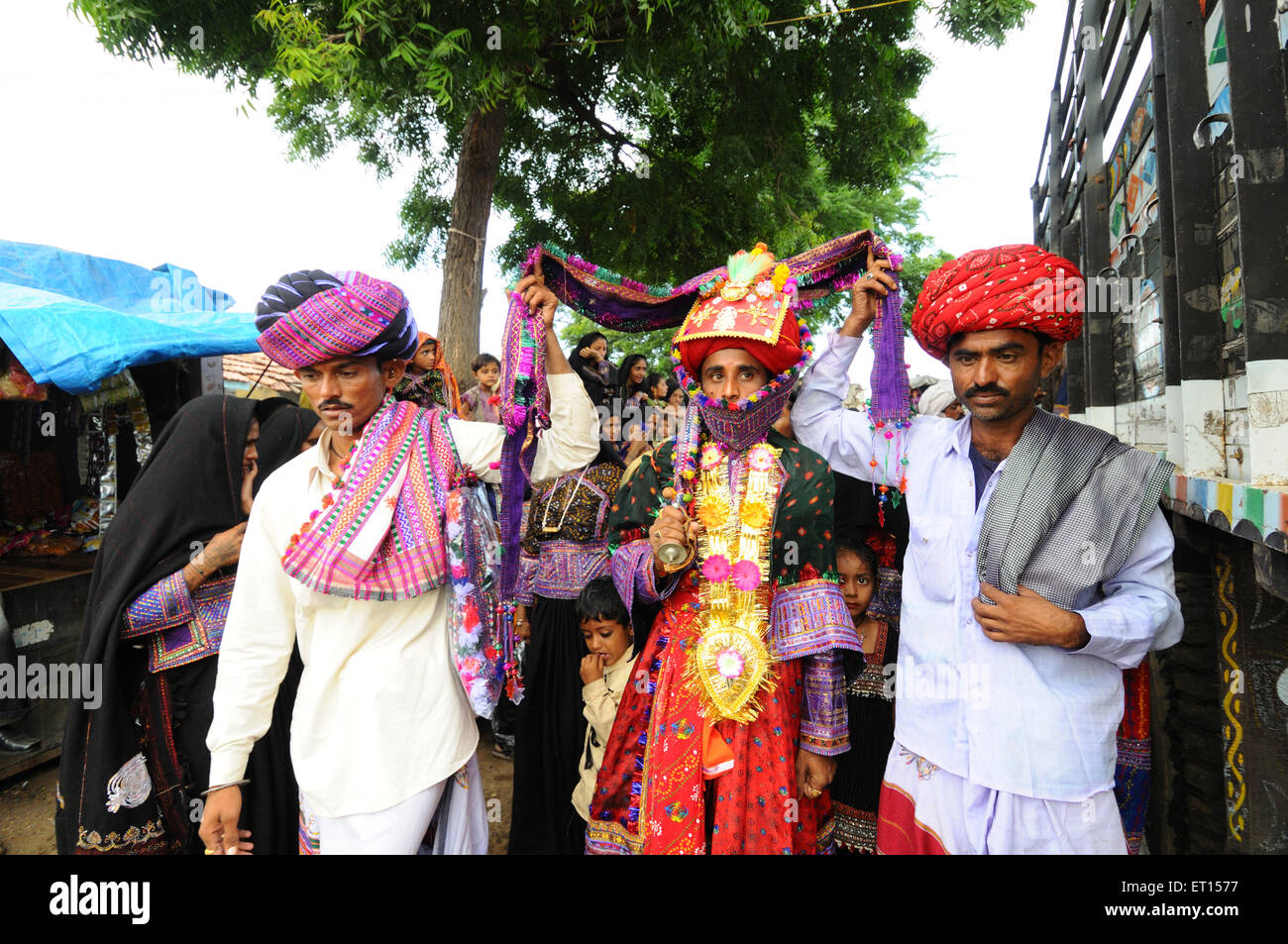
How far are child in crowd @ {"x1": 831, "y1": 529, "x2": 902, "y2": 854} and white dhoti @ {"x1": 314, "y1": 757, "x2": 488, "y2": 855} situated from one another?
1.54 meters

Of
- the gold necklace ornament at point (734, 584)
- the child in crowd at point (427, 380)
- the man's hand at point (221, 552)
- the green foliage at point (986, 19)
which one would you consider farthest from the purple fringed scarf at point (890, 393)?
the green foliage at point (986, 19)

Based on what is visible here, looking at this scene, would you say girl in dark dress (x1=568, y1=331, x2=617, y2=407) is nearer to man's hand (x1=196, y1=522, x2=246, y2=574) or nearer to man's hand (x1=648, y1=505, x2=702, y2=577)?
man's hand (x1=196, y1=522, x2=246, y2=574)

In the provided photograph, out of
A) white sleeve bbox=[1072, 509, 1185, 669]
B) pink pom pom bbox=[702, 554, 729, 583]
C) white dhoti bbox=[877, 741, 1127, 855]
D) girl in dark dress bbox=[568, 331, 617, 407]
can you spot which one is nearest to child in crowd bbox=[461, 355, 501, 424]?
girl in dark dress bbox=[568, 331, 617, 407]

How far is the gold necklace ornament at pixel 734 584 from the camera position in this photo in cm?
236

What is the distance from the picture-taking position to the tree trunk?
692cm

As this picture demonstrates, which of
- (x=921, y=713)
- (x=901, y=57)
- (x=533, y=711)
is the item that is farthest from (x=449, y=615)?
(x=901, y=57)

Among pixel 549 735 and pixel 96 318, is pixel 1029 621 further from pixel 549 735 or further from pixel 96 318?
pixel 96 318

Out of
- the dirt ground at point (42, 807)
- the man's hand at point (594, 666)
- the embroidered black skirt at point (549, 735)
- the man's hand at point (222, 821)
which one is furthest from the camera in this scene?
the dirt ground at point (42, 807)

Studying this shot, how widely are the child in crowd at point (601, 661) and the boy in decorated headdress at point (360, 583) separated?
107 centimetres

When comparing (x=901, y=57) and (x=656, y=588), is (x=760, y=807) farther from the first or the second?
(x=901, y=57)

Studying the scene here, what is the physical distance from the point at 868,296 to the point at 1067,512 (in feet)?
3.04

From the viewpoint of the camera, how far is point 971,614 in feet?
6.66

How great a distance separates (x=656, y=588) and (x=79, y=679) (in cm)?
221

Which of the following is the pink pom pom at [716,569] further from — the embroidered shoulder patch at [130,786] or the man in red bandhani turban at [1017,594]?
the embroidered shoulder patch at [130,786]
